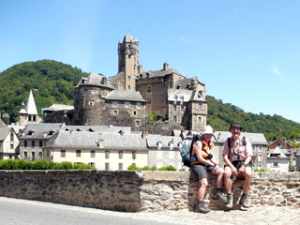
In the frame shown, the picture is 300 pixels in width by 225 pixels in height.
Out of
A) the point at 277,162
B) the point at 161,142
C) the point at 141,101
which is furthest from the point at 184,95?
the point at 277,162

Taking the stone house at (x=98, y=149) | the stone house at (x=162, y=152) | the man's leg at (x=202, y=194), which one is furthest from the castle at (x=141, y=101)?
the man's leg at (x=202, y=194)

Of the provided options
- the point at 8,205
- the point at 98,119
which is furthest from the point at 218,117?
the point at 8,205

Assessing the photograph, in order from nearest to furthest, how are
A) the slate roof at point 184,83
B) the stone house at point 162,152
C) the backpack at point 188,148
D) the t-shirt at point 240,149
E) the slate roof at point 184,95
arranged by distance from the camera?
the t-shirt at point 240,149 < the backpack at point 188,148 < the stone house at point 162,152 < the slate roof at point 184,95 < the slate roof at point 184,83

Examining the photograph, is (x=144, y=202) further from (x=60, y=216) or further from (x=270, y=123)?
(x=270, y=123)

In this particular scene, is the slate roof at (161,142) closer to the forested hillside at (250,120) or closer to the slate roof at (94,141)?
the slate roof at (94,141)

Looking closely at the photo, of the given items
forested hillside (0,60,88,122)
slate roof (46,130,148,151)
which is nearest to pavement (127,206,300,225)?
slate roof (46,130,148,151)

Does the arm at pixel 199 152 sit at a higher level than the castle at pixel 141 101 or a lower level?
lower

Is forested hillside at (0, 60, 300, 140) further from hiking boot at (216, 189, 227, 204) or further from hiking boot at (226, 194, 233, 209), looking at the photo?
hiking boot at (226, 194, 233, 209)

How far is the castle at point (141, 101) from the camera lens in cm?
6406

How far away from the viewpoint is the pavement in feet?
23.1

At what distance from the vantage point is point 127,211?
8.22 m

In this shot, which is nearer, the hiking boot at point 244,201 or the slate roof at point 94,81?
the hiking boot at point 244,201

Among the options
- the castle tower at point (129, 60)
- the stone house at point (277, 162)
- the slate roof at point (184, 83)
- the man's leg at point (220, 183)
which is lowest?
the stone house at point (277, 162)

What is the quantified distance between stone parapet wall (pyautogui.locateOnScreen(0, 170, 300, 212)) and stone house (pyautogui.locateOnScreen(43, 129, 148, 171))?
35.6 m
